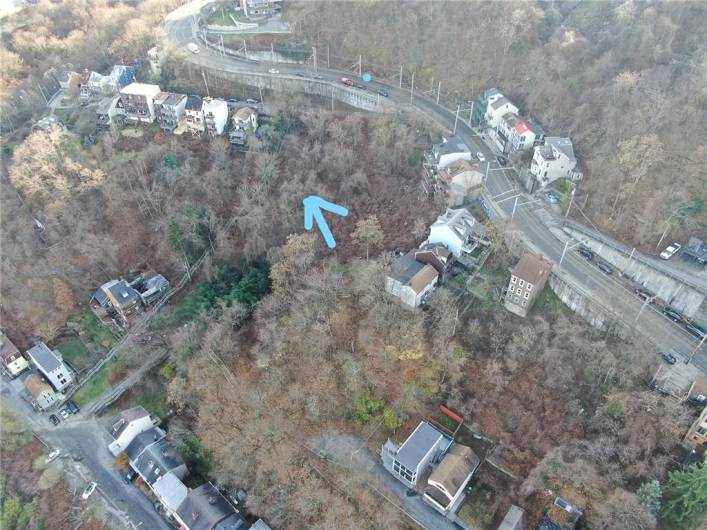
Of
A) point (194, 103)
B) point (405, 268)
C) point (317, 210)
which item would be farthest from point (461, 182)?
point (194, 103)

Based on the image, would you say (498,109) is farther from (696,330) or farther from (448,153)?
(696,330)

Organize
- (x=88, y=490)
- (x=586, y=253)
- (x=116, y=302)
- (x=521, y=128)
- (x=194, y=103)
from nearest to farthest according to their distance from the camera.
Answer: (x=88, y=490), (x=586, y=253), (x=521, y=128), (x=116, y=302), (x=194, y=103)

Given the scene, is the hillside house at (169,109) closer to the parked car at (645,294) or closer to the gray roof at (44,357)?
the gray roof at (44,357)

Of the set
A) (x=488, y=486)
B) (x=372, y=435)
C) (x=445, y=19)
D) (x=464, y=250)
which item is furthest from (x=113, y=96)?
(x=488, y=486)

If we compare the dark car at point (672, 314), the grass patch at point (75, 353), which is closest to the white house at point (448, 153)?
the dark car at point (672, 314)

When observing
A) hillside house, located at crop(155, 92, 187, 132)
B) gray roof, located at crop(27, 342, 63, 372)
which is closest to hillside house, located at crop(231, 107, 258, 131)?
hillside house, located at crop(155, 92, 187, 132)

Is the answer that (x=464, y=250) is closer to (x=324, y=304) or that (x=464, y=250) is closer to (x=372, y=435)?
(x=324, y=304)

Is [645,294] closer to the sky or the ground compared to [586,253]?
closer to the ground
